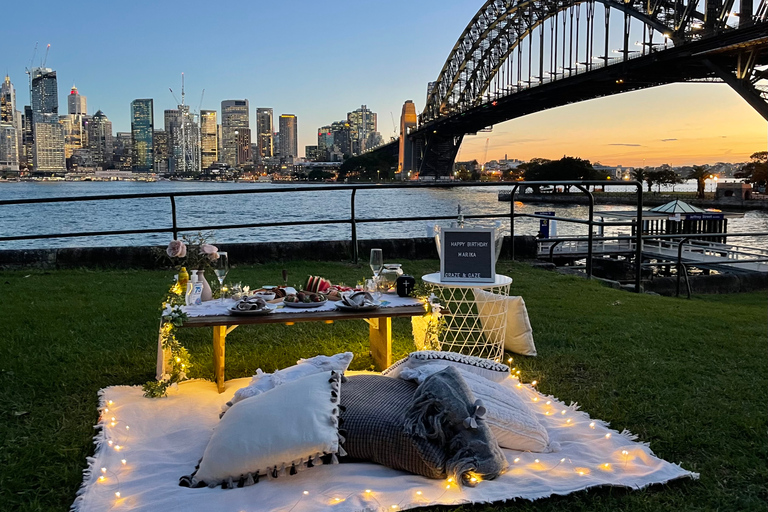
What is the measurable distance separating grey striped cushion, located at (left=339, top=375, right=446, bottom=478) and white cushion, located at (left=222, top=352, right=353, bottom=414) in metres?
0.52

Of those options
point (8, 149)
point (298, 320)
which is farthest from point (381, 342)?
point (8, 149)

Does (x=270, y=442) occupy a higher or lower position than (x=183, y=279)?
lower

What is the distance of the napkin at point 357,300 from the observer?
385 centimetres

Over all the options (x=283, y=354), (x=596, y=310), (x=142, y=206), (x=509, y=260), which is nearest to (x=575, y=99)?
(x=509, y=260)

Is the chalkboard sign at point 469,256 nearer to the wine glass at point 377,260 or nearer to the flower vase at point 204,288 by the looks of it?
the wine glass at point 377,260

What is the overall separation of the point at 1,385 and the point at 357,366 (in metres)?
2.33

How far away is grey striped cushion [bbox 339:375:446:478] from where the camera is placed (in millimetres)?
2686

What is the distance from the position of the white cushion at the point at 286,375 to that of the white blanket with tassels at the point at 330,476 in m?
0.30

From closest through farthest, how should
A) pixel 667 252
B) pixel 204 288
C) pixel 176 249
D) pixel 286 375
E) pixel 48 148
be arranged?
pixel 286 375 < pixel 176 249 < pixel 204 288 < pixel 667 252 < pixel 48 148

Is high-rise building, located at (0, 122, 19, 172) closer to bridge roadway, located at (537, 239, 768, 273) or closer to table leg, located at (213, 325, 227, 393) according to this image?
bridge roadway, located at (537, 239, 768, 273)

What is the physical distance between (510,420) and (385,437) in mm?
650

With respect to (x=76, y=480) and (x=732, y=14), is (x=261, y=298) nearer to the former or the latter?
(x=76, y=480)

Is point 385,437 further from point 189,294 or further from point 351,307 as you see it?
point 189,294

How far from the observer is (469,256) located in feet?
15.3
